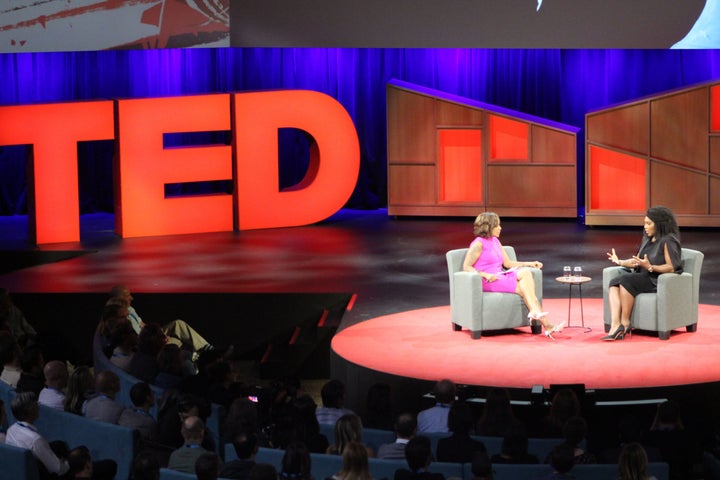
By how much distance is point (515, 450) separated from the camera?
5.31m

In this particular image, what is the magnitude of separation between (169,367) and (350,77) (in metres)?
10.4

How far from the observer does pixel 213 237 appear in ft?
46.0

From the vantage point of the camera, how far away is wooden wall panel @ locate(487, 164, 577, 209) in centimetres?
1477

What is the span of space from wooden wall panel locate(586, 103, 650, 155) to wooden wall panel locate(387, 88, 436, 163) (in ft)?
6.59

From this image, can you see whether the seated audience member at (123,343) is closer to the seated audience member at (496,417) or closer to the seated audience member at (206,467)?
the seated audience member at (496,417)

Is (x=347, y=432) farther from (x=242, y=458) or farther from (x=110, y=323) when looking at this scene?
(x=110, y=323)

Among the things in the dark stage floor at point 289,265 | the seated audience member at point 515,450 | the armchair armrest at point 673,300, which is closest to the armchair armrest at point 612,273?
the armchair armrest at point 673,300

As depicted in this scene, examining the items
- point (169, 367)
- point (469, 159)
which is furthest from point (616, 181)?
point (169, 367)

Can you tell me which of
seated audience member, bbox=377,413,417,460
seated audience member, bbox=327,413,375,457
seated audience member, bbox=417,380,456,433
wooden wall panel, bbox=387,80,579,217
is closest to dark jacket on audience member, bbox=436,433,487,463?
seated audience member, bbox=377,413,417,460

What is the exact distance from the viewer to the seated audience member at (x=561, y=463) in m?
4.87

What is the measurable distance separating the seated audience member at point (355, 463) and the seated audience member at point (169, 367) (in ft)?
8.12

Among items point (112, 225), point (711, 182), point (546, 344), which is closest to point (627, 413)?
point (546, 344)

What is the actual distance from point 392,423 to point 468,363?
145cm

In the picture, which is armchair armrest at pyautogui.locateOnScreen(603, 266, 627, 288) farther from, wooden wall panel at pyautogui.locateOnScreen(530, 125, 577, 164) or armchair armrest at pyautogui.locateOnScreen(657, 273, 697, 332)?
wooden wall panel at pyautogui.locateOnScreen(530, 125, 577, 164)
